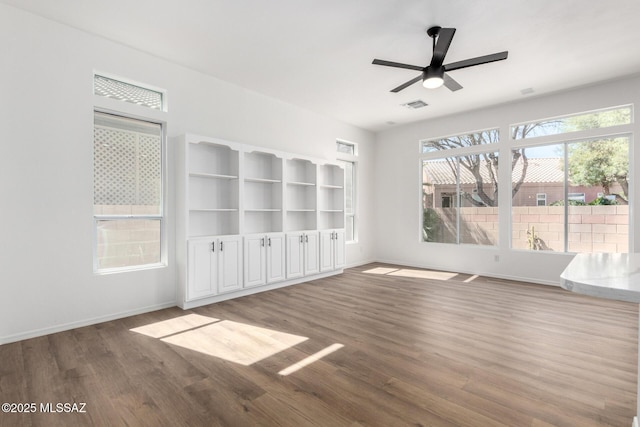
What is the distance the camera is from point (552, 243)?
5266 millimetres

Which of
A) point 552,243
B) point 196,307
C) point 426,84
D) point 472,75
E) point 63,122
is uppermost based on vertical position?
point 472,75

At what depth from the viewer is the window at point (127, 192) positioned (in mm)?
3533

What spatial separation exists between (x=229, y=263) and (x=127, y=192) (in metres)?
1.55

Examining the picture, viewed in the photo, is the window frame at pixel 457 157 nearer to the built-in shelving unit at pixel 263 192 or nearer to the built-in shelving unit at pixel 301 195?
the built-in shelving unit at pixel 301 195

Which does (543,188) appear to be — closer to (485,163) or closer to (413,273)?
(485,163)

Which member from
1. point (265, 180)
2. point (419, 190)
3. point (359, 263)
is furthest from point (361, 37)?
point (359, 263)

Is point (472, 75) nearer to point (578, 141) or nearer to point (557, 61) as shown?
point (557, 61)

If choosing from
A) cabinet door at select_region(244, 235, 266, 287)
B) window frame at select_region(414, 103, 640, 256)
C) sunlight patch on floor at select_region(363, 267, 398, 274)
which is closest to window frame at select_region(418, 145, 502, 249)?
window frame at select_region(414, 103, 640, 256)

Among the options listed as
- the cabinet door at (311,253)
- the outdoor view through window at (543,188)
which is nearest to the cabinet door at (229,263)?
the cabinet door at (311,253)

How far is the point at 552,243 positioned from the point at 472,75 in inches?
126

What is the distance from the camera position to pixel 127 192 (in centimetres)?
372

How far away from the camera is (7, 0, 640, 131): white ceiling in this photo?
2969mm

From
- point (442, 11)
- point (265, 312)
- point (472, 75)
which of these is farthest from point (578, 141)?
point (265, 312)

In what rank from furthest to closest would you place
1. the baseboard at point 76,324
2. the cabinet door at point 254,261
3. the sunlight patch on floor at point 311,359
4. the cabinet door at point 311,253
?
1. the cabinet door at point 311,253
2. the cabinet door at point 254,261
3. the baseboard at point 76,324
4. the sunlight patch on floor at point 311,359
